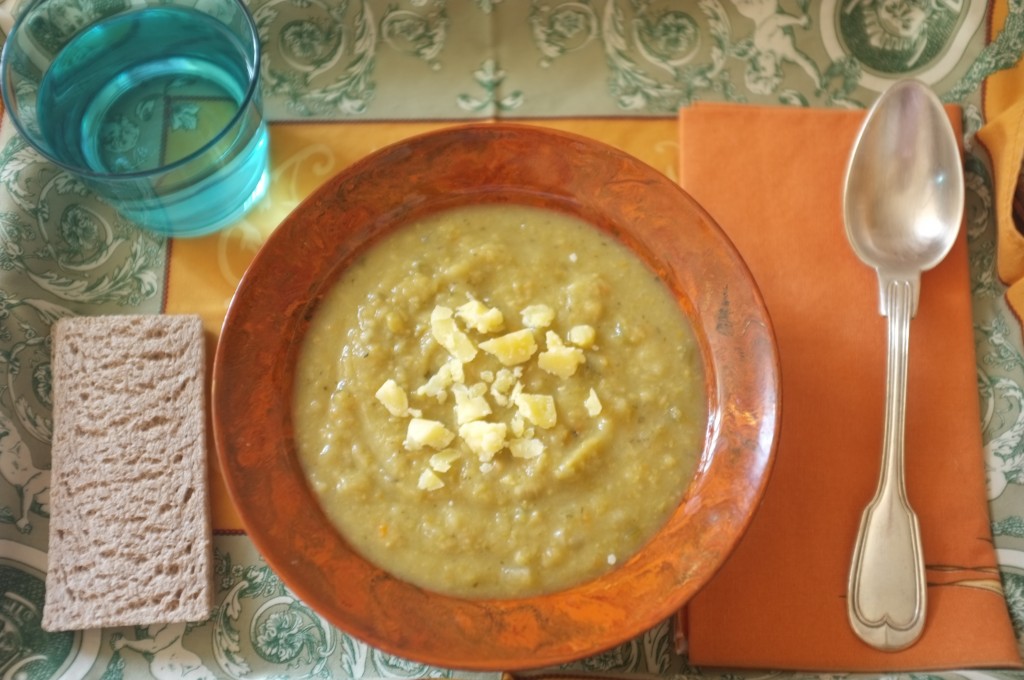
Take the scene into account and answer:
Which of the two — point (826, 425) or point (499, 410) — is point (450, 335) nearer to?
point (499, 410)

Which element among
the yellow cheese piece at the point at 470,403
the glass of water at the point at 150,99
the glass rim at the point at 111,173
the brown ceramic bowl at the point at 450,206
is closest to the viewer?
the brown ceramic bowl at the point at 450,206

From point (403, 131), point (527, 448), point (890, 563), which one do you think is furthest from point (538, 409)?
point (403, 131)

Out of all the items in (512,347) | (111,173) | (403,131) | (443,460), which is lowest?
(443,460)

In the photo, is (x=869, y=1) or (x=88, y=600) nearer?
(x=88, y=600)

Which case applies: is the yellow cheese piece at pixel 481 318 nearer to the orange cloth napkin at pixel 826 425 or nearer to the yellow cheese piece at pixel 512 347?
the yellow cheese piece at pixel 512 347

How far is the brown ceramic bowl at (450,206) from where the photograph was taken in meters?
1.42

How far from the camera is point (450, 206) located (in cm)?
172

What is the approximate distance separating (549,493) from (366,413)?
1.28 ft

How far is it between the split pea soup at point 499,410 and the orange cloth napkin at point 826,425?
296 mm

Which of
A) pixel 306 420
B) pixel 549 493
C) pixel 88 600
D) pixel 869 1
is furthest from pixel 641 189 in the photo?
pixel 88 600

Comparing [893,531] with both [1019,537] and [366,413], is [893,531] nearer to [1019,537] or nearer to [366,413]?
[1019,537]

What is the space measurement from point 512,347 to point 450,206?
38 centimetres

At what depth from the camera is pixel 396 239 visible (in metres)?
1.70

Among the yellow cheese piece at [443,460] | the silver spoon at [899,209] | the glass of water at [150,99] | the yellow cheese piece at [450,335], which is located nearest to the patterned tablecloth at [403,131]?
the glass of water at [150,99]
